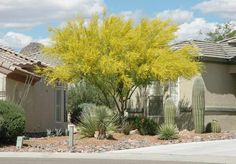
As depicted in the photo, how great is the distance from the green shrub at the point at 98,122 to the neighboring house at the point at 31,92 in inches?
147

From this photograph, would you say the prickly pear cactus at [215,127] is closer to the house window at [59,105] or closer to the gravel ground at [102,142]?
the gravel ground at [102,142]

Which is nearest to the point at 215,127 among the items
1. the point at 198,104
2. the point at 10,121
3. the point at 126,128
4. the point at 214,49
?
the point at 198,104

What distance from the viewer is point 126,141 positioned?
21438mm

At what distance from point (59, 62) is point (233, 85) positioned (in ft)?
30.2

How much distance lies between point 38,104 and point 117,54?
506 cm

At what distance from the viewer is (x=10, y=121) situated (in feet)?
66.5

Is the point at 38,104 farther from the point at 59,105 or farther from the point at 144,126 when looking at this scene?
the point at 144,126

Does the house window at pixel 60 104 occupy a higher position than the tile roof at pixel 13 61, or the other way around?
the tile roof at pixel 13 61

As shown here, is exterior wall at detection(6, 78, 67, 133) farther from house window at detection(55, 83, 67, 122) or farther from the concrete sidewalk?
the concrete sidewalk

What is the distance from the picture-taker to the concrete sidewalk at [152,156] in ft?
54.2

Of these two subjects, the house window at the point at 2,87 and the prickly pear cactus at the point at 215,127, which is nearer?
the house window at the point at 2,87

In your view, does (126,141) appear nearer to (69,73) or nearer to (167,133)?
(167,133)

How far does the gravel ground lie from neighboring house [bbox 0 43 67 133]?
9.37ft

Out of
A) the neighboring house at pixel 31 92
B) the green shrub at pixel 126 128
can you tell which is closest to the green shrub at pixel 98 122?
the green shrub at pixel 126 128
